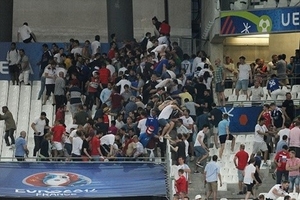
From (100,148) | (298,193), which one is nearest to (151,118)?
(100,148)

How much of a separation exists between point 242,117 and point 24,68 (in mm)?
8786

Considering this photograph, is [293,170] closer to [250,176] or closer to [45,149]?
[250,176]

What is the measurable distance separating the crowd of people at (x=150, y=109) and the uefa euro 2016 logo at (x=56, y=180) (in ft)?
1.77

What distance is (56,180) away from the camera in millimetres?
35625

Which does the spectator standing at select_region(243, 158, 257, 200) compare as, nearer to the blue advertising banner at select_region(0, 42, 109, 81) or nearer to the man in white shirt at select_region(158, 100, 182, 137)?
the man in white shirt at select_region(158, 100, 182, 137)

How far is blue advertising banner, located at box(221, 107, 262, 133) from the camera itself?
39.9 m

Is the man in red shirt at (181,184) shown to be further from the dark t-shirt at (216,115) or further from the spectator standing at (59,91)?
the spectator standing at (59,91)

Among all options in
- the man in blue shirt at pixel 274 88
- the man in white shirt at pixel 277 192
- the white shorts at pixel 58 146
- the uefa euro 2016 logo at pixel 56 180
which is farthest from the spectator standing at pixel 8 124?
the man in white shirt at pixel 277 192

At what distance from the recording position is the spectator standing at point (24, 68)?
4516 cm

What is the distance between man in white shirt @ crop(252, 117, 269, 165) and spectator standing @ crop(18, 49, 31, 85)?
10179 mm

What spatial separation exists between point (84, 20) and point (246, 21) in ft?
43.6

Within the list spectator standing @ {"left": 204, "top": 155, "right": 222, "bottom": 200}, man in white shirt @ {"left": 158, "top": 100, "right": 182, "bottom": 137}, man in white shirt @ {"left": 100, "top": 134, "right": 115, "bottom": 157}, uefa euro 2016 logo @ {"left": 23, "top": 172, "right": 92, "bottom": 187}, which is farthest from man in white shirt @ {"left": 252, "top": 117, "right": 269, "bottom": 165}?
uefa euro 2016 logo @ {"left": 23, "top": 172, "right": 92, "bottom": 187}

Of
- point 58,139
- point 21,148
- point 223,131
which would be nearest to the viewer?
point 223,131

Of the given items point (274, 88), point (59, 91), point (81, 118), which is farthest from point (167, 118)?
point (59, 91)
